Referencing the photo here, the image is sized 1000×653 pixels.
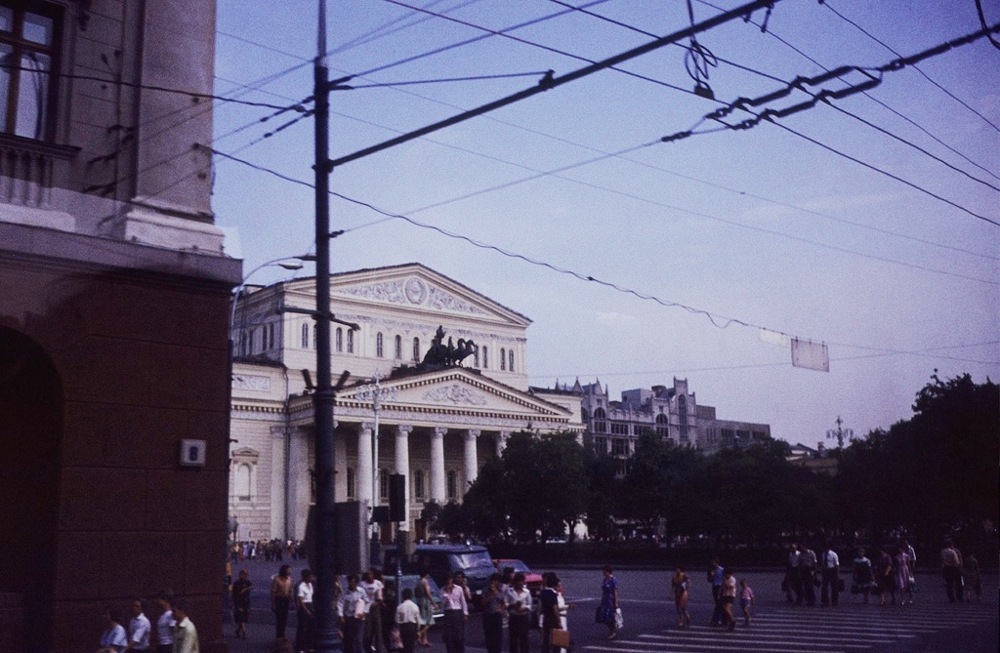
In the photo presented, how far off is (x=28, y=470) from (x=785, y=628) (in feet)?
51.9

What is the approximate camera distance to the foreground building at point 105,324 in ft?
40.1

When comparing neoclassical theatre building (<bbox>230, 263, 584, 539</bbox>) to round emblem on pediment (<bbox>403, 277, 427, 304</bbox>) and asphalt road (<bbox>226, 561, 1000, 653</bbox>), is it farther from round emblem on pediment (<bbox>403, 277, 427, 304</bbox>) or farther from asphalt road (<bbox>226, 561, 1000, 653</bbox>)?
asphalt road (<bbox>226, 561, 1000, 653</bbox>)

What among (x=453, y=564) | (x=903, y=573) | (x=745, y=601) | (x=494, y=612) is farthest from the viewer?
(x=453, y=564)

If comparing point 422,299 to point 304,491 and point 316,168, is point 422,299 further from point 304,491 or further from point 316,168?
point 316,168

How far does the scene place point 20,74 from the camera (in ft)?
42.9

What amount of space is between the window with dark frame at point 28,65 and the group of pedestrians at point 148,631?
602 cm

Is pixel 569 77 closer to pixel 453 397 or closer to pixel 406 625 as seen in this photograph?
pixel 406 625

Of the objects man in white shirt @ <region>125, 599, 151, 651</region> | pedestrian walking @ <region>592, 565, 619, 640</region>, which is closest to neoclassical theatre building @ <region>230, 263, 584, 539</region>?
pedestrian walking @ <region>592, 565, 619, 640</region>

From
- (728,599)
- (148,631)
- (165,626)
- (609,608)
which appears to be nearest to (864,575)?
(728,599)

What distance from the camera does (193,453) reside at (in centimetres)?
1330

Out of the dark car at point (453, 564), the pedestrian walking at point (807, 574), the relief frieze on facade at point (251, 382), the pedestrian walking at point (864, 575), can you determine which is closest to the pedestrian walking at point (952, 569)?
the pedestrian walking at point (864, 575)

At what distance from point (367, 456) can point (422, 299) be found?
16.4m

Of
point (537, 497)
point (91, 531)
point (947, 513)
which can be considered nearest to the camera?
point (91, 531)

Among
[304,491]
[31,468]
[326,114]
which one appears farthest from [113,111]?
[304,491]
